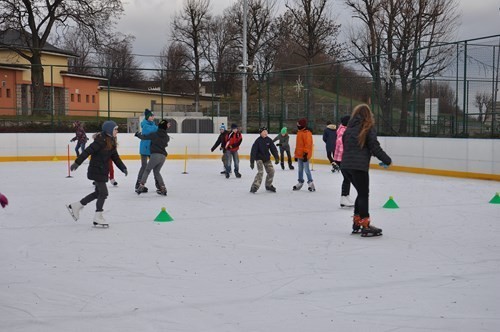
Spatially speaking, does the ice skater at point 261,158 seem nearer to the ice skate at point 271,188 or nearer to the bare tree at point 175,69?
the ice skate at point 271,188

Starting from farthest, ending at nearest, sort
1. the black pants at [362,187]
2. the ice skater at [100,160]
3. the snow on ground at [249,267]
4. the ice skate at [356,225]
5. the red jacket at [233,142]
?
the red jacket at [233,142]
the ice skater at [100,160]
the ice skate at [356,225]
the black pants at [362,187]
the snow on ground at [249,267]

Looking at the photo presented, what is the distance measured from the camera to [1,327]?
424 centimetres

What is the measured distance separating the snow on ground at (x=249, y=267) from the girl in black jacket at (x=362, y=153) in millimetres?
376

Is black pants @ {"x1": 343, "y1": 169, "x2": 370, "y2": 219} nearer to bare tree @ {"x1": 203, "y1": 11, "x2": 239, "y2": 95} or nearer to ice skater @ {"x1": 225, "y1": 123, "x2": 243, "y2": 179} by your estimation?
ice skater @ {"x1": 225, "y1": 123, "x2": 243, "y2": 179}

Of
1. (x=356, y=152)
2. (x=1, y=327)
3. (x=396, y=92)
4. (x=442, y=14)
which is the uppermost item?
(x=442, y=14)

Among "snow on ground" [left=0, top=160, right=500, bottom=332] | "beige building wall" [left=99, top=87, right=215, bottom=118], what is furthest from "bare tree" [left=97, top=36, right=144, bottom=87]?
"snow on ground" [left=0, top=160, right=500, bottom=332]

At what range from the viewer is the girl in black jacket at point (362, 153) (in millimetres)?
7520

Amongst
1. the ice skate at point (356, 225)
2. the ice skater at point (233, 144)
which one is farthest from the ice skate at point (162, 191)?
the ice skate at point (356, 225)

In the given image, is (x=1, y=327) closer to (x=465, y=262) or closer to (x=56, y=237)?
(x=56, y=237)

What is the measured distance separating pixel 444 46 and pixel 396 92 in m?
2.86

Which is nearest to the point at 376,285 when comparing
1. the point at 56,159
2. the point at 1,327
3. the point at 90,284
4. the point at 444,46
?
the point at 90,284

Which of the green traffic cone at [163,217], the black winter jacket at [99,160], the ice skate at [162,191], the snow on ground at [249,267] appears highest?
the black winter jacket at [99,160]

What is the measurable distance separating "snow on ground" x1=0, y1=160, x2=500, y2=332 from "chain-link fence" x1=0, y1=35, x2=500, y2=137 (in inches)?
294

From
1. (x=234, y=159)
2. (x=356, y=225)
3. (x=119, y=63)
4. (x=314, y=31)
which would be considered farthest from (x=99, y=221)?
(x=119, y=63)
